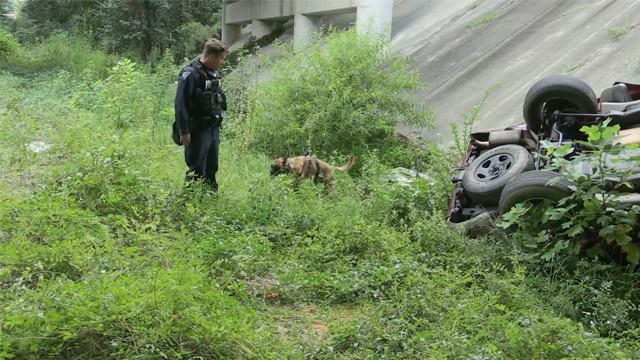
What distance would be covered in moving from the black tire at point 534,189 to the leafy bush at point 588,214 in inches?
3.0

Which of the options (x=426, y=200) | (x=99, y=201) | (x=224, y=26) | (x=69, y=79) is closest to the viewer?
(x=99, y=201)

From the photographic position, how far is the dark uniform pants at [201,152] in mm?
6504

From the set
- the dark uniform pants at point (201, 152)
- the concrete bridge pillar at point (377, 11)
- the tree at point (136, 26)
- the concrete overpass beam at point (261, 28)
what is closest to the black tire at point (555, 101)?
the dark uniform pants at point (201, 152)

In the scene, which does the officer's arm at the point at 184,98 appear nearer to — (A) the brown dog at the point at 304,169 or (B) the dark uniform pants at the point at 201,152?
(B) the dark uniform pants at the point at 201,152

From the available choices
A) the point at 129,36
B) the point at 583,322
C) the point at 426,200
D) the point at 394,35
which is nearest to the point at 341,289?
the point at 583,322

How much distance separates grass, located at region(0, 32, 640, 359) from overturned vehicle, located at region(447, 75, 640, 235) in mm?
381

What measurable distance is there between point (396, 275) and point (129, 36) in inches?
864

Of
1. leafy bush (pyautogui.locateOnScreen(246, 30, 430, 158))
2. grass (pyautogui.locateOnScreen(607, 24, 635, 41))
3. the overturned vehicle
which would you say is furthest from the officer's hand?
grass (pyautogui.locateOnScreen(607, 24, 635, 41))

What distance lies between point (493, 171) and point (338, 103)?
12.7ft

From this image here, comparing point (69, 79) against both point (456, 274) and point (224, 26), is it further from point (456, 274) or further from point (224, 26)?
point (456, 274)

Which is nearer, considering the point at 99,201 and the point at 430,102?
the point at 99,201

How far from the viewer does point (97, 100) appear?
1158 cm

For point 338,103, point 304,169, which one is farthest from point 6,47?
point 304,169

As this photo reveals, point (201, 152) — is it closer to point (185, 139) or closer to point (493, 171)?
point (185, 139)
